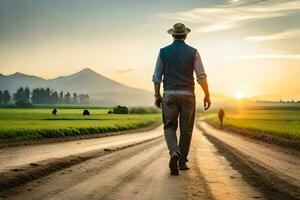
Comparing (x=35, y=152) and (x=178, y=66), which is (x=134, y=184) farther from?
(x=35, y=152)

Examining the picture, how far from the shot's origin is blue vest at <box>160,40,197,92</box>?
10.6 metres

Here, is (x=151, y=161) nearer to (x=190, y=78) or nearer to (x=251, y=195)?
(x=190, y=78)

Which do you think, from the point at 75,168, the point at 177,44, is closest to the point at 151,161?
the point at 75,168

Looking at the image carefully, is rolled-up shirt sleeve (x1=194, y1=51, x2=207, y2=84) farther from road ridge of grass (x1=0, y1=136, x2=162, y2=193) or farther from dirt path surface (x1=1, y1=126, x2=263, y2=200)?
road ridge of grass (x1=0, y1=136, x2=162, y2=193)

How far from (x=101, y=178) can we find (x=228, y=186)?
6.84 ft

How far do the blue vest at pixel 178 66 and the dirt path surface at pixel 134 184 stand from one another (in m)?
1.68

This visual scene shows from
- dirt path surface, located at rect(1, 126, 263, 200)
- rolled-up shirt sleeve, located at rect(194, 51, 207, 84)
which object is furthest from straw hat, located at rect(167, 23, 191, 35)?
dirt path surface, located at rect(1, 126, 263, 200)

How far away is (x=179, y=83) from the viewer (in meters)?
10.6

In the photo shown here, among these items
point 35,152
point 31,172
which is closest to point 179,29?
point 31,172

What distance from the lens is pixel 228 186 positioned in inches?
336

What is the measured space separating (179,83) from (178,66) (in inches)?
13.5

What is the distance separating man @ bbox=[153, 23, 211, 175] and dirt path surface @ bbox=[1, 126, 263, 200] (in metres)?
0.82

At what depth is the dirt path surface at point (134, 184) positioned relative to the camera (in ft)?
23.9

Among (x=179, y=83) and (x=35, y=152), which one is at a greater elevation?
(x=179, y=83)
